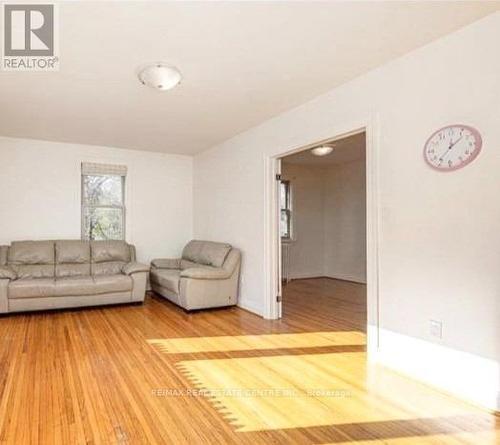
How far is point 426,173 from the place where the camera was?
2.50 meters

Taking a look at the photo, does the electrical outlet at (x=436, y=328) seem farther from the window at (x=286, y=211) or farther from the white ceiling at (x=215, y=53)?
the window at (x=286, y=211)

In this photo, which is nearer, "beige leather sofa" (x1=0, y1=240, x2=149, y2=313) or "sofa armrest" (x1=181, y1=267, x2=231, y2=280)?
"beige leather sofa" (x1=0, y1=240, x2=149, y2=313)

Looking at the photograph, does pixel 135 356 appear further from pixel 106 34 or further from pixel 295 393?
pixel 106 34

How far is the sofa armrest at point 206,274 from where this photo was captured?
446 cm

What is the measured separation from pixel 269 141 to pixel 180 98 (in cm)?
120

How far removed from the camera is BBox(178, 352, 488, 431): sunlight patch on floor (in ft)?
6.73

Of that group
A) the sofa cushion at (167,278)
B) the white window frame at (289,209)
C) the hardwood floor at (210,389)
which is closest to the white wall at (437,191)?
the hardwood floor at (210,389)

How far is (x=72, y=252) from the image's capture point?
5102 mm

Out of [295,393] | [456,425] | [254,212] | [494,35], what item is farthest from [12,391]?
[494,35]

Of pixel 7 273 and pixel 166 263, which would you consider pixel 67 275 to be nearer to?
pixel 7 273

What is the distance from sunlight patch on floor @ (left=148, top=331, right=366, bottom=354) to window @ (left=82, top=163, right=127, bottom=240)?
297cm

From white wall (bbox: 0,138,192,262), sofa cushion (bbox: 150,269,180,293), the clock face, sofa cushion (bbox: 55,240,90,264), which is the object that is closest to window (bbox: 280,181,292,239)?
white wall (bbox: 0,138,192,262)

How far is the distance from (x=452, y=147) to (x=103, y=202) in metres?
5.10

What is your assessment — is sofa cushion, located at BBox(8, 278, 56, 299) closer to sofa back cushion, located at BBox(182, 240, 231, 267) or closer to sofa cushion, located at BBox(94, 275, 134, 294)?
sofa cushion, located at BBox(94, 275, 134, 294)
